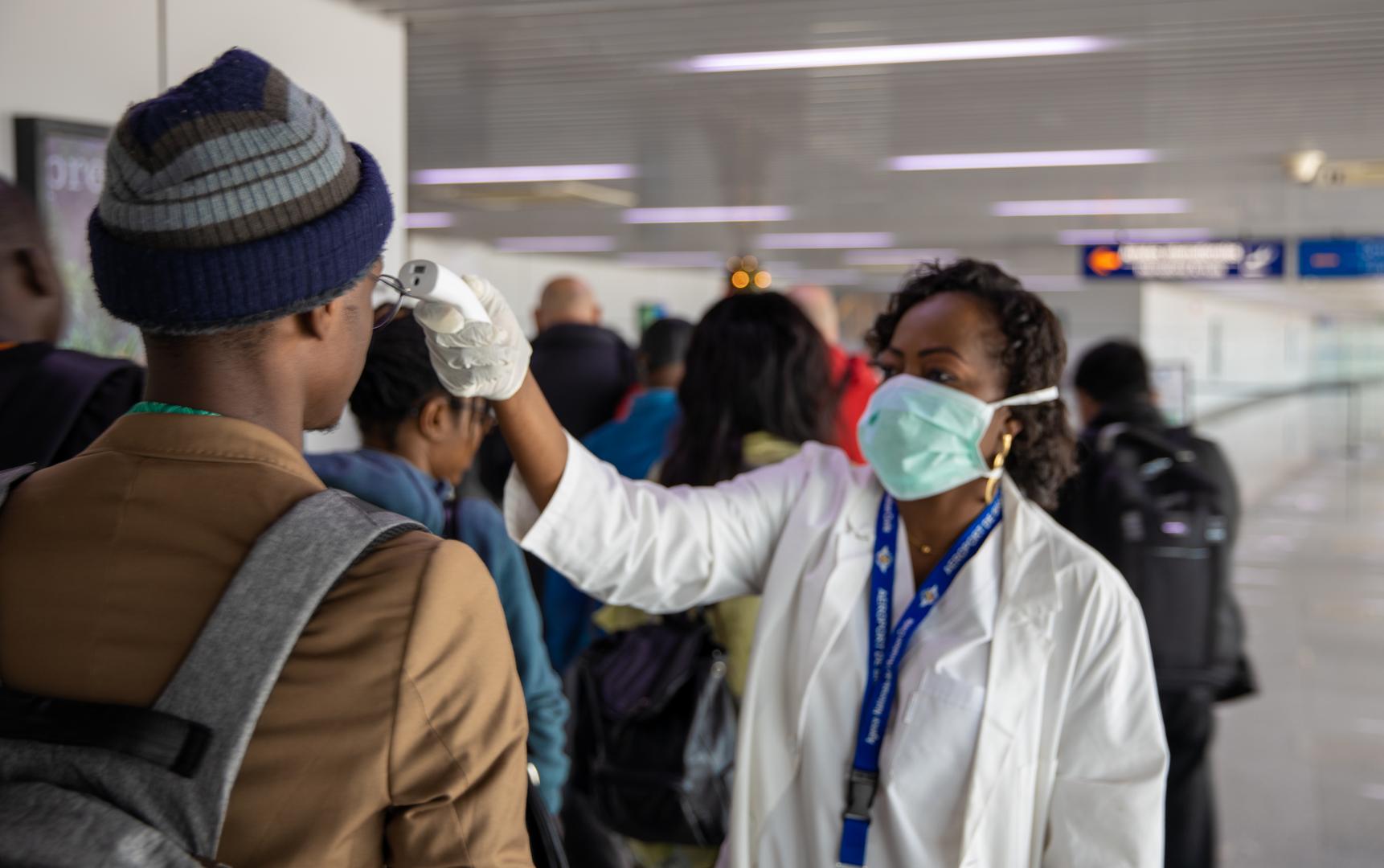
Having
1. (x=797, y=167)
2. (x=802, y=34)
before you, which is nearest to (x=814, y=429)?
(x=802, y=34)

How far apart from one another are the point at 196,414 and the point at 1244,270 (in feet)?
41.3

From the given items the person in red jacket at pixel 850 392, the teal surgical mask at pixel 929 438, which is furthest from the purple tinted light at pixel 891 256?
the teal surgical mask at pixel 929 438

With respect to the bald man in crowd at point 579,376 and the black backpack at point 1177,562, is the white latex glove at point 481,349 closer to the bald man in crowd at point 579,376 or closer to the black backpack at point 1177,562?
the black backpack at point 1177,562

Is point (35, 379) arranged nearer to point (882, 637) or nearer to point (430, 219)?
point (882, 637)

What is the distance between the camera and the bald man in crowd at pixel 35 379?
207cm

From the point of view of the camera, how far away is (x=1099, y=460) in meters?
4.32

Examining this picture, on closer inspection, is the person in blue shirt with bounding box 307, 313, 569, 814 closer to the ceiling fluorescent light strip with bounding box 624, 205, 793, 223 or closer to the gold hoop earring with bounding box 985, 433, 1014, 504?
the gold hoop earring with bounding box 985, 433, 1014, 504

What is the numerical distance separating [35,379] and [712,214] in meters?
10.6

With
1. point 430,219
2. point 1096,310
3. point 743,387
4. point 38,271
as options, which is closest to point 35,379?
point 38,271

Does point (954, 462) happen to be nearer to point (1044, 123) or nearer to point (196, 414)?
point (196, 414)

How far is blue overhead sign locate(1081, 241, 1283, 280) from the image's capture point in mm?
12109

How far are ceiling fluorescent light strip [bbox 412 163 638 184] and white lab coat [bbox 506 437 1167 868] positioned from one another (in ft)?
23.4

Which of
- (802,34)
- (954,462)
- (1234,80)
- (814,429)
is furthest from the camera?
(1234,80)

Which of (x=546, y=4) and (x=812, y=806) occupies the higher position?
(x=546, y=4)
